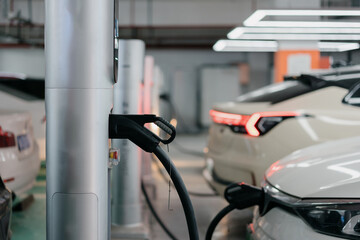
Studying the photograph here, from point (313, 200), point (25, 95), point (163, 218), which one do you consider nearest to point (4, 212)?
point (313, 200)

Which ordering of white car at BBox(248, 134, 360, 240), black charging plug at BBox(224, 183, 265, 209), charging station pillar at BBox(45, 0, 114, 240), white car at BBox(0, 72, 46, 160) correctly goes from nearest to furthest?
1. charging station pillar at BBox(45, 0, 114, 240)
2. white car at BBox(248, 134, 360, 240)
3. black charging plug at BBox(224, 183, 265, 209)
4. white car at BBox(0, 72, 46, 160)

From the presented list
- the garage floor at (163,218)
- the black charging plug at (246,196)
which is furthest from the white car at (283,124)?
the black charging plug at (246,196)

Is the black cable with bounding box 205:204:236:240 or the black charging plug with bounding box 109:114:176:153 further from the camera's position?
the black cable with bounding box 205:204:236:240

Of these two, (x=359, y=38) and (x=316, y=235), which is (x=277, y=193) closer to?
(x=316, y=235)

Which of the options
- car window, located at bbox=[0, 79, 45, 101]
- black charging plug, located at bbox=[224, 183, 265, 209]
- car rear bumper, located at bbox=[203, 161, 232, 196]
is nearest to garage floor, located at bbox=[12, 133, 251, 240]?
car rear bumper, located at bbox=[203, 161, 232, 196]

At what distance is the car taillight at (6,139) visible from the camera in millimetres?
3439

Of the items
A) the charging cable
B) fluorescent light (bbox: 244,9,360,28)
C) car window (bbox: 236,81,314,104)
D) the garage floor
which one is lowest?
the garage floor

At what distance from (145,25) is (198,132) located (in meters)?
4.60

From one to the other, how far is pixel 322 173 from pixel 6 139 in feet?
8.54

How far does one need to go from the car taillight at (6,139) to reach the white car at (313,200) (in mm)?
2221

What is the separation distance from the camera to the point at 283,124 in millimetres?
3418

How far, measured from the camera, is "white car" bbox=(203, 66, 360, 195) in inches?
132

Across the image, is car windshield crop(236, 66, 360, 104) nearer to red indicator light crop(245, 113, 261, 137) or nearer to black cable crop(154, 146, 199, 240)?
red indicator light crop(245, 113, 261, 137)

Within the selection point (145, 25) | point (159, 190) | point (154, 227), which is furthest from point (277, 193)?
point (145, 25)
